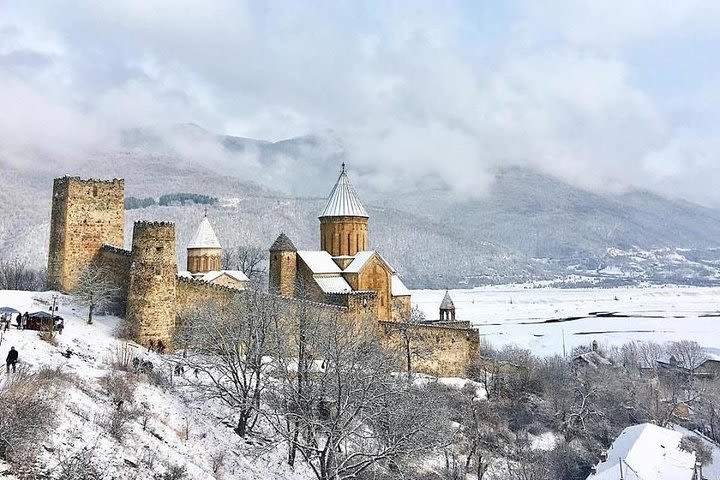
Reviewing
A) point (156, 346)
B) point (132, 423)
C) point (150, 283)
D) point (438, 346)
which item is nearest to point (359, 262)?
point (438, 346)

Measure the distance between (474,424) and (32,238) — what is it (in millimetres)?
59930

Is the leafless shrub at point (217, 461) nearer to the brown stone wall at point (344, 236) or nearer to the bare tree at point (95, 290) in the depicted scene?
the bare tree at point (95, 290)

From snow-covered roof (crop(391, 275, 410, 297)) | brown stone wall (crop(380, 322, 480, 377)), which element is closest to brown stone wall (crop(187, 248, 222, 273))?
snow-covered roof (crop(391, 275, 410, 297))

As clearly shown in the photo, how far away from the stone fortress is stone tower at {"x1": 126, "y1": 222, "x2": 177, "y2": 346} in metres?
0.03

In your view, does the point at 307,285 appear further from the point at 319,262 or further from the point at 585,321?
the point at 585,321

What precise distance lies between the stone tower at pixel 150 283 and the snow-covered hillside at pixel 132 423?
0.96 meters

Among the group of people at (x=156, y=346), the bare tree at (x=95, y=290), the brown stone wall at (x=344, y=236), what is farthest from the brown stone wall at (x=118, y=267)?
the brown stone wall at (x=344, y=236)

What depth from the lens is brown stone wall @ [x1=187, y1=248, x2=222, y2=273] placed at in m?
37.7

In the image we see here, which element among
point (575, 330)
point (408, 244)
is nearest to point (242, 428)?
point (575, 330)

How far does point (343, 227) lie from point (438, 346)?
899cm

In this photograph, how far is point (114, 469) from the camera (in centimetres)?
1128

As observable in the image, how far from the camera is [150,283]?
2178cm

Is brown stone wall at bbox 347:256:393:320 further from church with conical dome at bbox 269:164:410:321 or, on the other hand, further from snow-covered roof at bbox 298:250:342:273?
snow-covered roof at bbox 298:250:342:273

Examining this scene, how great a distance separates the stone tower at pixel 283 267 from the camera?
3241 centimetres
